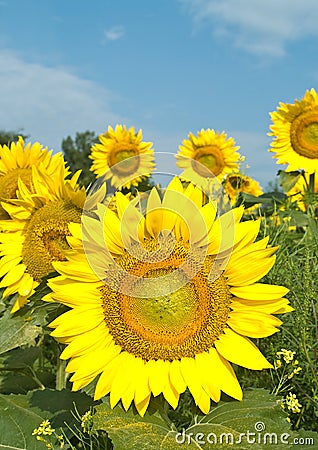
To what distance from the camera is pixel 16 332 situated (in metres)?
2.04

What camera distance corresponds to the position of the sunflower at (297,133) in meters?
4.54

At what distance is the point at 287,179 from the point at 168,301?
2.91 meters

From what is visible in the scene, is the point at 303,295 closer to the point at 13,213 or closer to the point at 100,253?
the point at 100,253

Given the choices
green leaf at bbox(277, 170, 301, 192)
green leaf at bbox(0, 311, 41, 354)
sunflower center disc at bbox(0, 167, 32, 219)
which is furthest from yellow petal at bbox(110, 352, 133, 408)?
green leaf at bbox(277, 170, 301, 192)

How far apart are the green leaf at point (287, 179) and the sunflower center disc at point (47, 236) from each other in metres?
2.47

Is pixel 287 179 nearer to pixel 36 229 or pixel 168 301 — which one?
pixel 36 229

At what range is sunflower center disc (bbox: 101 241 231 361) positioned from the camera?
5.30ft

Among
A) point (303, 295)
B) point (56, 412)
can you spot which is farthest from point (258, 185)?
point (56, 412)

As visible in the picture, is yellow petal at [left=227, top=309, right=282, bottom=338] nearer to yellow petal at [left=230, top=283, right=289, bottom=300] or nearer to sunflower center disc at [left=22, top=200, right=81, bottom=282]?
yellow petal at [left=230, top=283, right=289, bottom=300]

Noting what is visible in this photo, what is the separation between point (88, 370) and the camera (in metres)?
1.61

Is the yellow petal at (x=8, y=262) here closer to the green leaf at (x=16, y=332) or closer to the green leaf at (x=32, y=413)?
the green leaf at (x=16, y=332)

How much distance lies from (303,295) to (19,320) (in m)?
0.99

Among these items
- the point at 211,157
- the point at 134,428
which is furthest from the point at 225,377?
the point at 211,157

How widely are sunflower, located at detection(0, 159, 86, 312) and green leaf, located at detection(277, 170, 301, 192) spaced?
241 cm
